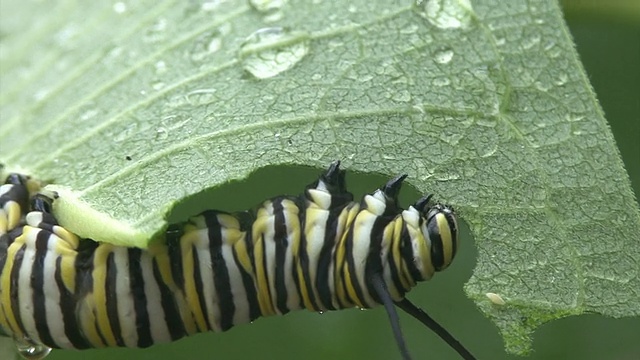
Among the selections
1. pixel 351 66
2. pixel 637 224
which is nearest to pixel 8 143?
pixel 351 66

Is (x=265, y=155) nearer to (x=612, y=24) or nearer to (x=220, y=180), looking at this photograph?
(x=220, y=180)

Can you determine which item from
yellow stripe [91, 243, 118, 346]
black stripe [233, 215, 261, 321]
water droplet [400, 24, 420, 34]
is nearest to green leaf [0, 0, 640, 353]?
water droplet [400, 24, 420, 34]

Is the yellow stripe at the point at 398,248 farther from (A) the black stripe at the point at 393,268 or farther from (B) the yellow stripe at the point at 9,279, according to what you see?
(B) the yellow stripe at the point at 9,279

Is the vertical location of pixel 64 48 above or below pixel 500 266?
above

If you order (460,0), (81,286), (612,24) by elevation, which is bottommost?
(612,24)

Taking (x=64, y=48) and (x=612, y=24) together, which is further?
(x=612, y=24)

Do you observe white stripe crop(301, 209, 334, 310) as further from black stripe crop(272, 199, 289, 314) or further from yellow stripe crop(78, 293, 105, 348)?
Result: yellow stripe crop(78, 293, 105, 348)

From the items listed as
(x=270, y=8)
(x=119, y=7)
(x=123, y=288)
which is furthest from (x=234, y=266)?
(x=119, y=7)

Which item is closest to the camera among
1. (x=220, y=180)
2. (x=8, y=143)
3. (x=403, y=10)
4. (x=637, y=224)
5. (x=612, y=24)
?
(x=220, y=180)
